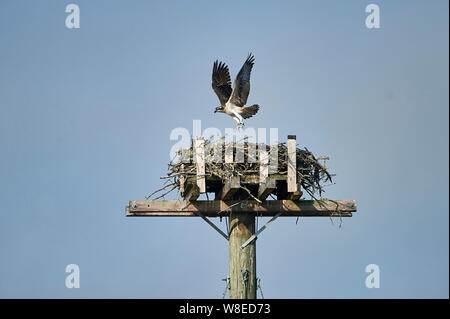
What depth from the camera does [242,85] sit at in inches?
594

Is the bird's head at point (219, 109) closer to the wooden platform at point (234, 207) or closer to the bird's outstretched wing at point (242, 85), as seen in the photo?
the bird's outstretched wing at point (242, 85)

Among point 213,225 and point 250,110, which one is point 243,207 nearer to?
point 213,225

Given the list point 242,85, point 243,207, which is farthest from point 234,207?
point 242,85

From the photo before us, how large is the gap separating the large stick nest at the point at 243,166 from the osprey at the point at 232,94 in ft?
8.35

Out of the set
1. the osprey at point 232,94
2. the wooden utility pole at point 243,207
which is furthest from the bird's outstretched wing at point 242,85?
the wooden utility pole at point 243,207

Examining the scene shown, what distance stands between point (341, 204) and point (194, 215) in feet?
6.60

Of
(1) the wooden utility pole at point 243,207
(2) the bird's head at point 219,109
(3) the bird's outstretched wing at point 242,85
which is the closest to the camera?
(1) the wooden utility pole at point 243,207

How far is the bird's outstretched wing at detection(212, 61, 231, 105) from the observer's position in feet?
50.9

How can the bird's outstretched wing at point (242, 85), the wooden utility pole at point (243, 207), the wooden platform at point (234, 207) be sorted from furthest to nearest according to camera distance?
the bird's outstretched wing at point (242, 85) < the wooden platform at point (234, 207) < the wooden utility pole at point (243, 207)

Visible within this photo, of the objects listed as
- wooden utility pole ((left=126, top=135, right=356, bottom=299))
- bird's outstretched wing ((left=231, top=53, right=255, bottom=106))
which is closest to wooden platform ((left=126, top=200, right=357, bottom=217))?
wooden utility pole ((left=126, top=135, right=356, bottom=299))

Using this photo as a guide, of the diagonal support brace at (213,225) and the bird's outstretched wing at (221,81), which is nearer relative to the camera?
the diagonal support brace at (213,225)

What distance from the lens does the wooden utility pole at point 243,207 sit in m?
12.1
